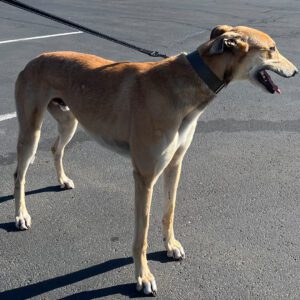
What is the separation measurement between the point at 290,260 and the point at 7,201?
280 centimetres

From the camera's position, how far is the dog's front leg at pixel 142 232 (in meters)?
3.54

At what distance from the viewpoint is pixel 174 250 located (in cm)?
401

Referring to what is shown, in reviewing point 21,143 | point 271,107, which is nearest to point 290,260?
point 21,143

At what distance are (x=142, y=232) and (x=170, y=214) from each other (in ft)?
1.53

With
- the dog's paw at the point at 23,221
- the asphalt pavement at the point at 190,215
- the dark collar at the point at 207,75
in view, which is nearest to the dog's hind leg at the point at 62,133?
the asphalt pavement at the point at 190,215

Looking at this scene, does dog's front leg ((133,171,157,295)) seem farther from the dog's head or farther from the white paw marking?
the dog's head

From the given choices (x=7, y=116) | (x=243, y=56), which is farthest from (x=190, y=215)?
(x=7, y=116)

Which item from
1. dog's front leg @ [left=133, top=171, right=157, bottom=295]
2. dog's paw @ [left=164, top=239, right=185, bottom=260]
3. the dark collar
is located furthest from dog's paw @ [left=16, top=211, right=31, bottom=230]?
the dark collar

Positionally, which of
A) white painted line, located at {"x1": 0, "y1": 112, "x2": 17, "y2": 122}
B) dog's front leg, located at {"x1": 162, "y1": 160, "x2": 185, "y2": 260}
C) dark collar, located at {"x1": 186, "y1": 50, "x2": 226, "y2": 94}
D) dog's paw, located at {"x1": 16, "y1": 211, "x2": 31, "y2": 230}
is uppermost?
dark collar, located at {"x1": 186, "y1": 50, "x2": 226, "y2": 94}

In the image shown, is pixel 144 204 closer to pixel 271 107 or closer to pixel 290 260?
pixel 290 260

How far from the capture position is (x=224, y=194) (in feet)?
16.3

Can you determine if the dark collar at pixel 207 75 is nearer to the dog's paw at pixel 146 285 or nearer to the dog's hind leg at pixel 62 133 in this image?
the dog's paw at pixel 146 285

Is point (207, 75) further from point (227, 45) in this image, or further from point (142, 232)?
point (142, 232)

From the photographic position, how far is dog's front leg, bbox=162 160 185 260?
3.98 metres
